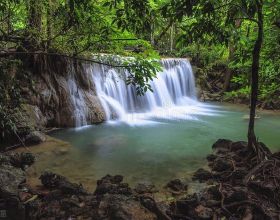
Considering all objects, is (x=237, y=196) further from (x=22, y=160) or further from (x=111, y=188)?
(x=22, y=160)

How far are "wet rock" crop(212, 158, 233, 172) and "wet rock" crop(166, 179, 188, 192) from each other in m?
0.92

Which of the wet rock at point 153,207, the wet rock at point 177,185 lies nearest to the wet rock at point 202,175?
the wet rock at point 177,185

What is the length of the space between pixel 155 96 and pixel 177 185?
398 inches

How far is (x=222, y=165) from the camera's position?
21.5 ft

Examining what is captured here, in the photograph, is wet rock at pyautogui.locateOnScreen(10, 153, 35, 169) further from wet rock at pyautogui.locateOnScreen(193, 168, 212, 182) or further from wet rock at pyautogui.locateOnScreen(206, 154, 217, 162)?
wet rock at pyautogui.locateOnScreen(206, 154, 217, 162)

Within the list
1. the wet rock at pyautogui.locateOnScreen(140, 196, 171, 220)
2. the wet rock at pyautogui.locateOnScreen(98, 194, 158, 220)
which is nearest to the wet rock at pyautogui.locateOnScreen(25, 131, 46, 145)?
the wet rock at pyautogui.locateOnScreen(98, 194, 158, 220)

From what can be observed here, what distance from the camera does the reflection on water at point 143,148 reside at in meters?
6.77

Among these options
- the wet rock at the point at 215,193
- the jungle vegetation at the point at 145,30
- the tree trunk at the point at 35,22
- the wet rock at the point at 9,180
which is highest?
the tree trunk at the point at 35,22

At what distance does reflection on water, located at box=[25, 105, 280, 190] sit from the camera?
677cm

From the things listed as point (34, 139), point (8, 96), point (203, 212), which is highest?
point (8, 96)

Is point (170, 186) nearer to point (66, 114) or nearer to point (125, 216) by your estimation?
point (125, 216)

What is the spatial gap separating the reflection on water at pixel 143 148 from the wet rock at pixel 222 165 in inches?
19.1

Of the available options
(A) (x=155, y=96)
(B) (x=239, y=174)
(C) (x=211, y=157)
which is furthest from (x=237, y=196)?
(A) (x=155, y=96)

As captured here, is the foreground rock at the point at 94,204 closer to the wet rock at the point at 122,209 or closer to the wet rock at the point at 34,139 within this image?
the wet rock at the point at 122,209
